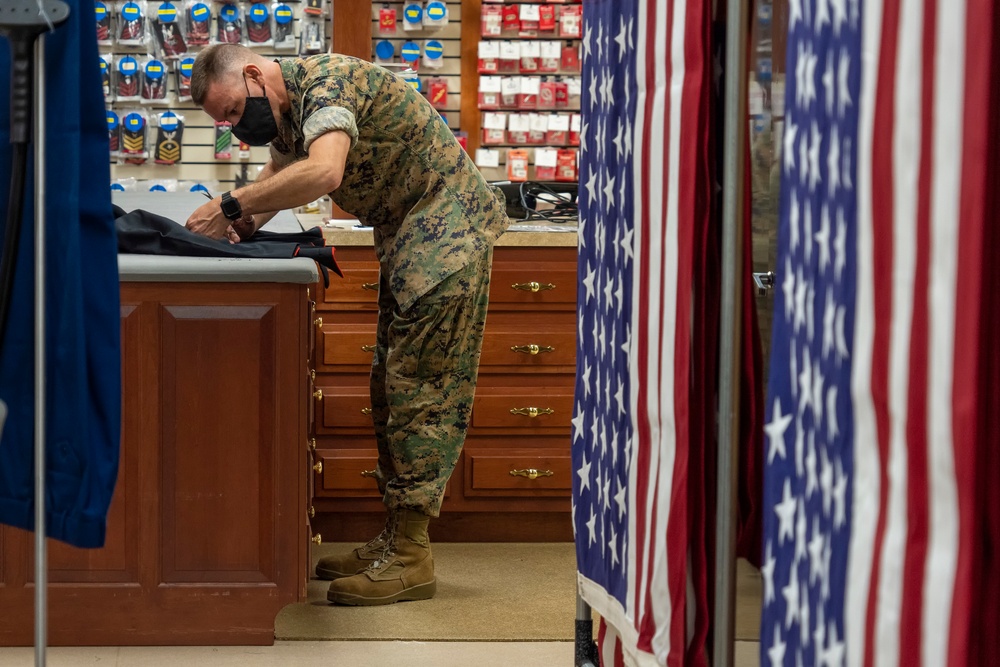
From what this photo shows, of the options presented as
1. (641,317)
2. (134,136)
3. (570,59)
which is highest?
(570,59)

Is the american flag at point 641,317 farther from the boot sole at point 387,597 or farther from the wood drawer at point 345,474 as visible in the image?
the wood drawer at point 345,474

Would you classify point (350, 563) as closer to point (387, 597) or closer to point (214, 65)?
point (387, 597)

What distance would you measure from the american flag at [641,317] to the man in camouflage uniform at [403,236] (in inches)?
51.3

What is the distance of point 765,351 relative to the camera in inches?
68.8

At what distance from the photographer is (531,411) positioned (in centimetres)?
403

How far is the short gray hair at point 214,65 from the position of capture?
10.3ft

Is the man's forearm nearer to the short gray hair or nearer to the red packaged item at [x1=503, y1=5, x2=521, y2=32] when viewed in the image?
the short gray hair

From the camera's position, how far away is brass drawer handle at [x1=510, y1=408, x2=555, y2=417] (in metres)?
4.03

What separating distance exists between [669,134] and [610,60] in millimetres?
348

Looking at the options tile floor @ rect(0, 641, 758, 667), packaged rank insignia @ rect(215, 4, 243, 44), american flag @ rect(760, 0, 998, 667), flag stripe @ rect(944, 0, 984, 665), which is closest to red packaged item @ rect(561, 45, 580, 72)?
packaged rank insignia @ rect(215, 4, 243, 44)

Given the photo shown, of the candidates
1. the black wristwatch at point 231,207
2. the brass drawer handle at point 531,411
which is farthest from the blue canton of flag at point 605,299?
the brass drawer handle at point 531,411

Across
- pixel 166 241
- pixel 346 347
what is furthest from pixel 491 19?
pixel 166 241

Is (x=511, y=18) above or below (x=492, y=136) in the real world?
above

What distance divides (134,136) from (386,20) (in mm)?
1157
